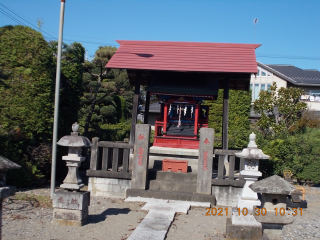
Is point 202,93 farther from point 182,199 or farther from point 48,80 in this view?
point 48,80

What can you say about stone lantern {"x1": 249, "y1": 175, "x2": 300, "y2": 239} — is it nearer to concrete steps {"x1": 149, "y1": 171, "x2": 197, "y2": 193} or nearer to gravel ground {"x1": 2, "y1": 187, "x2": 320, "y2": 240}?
gravel ground {"x1": 2, "y1": 187, "x2": 320, "y2": 240}

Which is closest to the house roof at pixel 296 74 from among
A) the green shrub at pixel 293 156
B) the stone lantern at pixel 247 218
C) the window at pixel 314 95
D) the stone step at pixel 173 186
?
the window at pixel 314 95

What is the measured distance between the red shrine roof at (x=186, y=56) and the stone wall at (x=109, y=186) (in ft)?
12.8

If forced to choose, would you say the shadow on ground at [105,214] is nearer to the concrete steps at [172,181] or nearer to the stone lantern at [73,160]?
the stone lantern at [73,160]

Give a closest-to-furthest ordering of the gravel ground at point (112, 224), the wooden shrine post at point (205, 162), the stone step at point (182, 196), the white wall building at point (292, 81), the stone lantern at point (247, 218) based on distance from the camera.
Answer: the stone lantern at point (247, 218) → the gravel ground at point (112, 224) → the stone step at point (182, 196) → the wooden shrine post at point (205, 162) → the white wall building at point (292, 81)

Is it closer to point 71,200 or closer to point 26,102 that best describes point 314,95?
point 26,102

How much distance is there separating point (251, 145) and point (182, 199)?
3331 millimetres

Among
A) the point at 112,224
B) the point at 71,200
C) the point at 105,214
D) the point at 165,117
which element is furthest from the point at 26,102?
the point at 112,224

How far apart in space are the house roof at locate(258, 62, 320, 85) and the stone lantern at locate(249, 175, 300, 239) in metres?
25.5

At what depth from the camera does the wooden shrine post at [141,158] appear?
32.6ft

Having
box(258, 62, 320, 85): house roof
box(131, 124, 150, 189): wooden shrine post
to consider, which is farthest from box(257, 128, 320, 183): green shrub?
box(258, 62, 320, 85): house roof

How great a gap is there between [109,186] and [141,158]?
1.36 m

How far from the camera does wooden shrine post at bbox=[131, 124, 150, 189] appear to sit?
9.94 meters

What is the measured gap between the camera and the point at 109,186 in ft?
33.7
